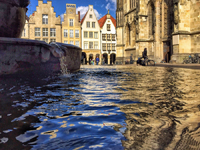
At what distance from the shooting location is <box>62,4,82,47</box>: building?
133ft

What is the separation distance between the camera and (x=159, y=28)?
887 inches

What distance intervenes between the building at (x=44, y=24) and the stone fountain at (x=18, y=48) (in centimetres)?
3547

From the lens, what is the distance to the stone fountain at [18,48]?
158 inches

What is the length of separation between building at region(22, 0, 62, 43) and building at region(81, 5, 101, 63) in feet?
18.5

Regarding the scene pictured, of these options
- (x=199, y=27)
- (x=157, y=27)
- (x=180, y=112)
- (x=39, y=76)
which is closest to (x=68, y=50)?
(x=39, y=76)

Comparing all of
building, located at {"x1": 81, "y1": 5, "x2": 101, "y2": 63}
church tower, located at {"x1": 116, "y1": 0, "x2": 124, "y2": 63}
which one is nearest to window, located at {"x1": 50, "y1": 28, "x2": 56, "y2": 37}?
building, located at {"x1": 81, "y1": 5, "x2": 101, "y2": 63}

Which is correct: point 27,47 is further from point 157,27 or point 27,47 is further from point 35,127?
point 157,27

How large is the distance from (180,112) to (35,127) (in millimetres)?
1293

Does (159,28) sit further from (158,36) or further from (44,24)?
(44,24)

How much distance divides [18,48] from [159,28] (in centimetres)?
2069

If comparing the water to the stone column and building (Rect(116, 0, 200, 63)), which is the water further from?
the stone column

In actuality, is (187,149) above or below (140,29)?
below

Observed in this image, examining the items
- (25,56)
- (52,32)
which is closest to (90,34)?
(52,32)

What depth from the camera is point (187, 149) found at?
3.42 ft
